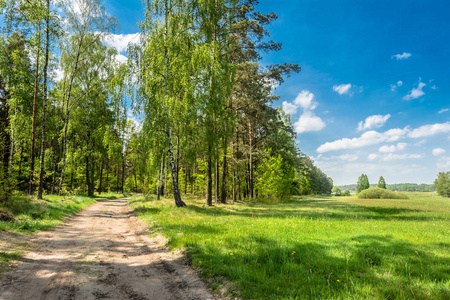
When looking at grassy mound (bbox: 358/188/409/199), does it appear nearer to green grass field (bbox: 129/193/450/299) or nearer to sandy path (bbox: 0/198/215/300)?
green grass field (bbox: 129/193/450/299)

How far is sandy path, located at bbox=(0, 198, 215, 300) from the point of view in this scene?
402 centimetres

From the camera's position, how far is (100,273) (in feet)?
16.0

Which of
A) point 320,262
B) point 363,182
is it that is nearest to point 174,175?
point 320,262

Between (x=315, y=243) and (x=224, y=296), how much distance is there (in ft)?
13.0

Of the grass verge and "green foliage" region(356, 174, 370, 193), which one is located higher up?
the grass verge

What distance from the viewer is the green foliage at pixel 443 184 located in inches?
2981

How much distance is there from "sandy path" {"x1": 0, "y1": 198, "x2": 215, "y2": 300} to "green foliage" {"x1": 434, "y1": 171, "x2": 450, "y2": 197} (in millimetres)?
105954

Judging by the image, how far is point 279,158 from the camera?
29750mm

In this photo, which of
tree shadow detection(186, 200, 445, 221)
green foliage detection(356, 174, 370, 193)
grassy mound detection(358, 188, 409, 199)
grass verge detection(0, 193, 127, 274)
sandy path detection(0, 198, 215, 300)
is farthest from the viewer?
green foliage detection(356, 174, 370, 193)

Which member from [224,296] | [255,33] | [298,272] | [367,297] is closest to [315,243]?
[298,272]

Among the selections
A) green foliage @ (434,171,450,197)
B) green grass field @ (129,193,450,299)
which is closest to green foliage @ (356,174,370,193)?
green foliage @ (434,171,450,197)

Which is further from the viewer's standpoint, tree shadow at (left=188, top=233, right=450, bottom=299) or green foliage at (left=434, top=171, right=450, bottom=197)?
green foliage at (left=434, top=171, right=450, bottom=197)

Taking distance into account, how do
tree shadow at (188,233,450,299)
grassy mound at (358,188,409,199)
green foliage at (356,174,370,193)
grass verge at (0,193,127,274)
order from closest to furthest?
tree shadow at (188,233,450,299) → grass verge at (0,193,127,274) → grassy mound at (358,188,409,199) → green foliage at (356,174,370,193)

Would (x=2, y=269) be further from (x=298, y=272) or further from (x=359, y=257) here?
(x=359, y=257)
